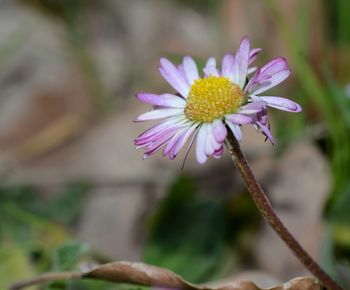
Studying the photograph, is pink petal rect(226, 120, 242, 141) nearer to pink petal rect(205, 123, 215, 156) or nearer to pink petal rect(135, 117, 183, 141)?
pink petal rect(205, 123, 215, 156)

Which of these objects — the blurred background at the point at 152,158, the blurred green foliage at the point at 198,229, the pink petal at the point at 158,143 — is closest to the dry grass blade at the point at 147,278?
the blurred background at the point at 152,158

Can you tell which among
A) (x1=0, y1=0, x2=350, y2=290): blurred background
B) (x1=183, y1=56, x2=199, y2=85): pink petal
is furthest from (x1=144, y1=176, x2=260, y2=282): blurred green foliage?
(x1=183, y1=56, x2=199, y2=85): pink petal

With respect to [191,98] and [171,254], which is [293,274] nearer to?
[171,254]

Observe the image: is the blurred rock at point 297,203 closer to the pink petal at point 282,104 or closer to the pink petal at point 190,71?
the pink petal at point 190,71

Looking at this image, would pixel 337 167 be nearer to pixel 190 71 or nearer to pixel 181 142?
pixel 190 71

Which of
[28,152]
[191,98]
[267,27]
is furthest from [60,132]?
[191,98]

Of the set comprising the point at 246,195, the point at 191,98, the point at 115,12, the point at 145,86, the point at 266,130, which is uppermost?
the point at 115,12

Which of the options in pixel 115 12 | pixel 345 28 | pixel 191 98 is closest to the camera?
pixel 191 98
